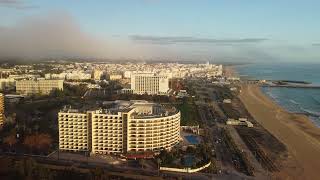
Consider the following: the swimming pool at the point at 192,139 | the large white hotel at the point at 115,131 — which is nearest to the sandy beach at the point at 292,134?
the swimming pool at the point at 192,139

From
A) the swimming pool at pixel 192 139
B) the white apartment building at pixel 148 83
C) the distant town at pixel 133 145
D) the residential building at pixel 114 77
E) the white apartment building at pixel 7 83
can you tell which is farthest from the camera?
the residential building at pixel 114 77

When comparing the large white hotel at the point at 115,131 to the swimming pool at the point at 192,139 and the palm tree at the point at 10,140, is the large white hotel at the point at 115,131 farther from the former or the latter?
the palm tree at the point at 10,140

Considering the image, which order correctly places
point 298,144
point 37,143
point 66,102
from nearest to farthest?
point 37,143
point 298,144
point 66,102

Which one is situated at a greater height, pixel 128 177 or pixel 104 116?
pixel 104 116

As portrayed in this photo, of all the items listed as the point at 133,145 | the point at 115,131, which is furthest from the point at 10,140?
the point at 133,145

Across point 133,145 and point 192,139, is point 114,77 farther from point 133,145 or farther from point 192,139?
point 133,145

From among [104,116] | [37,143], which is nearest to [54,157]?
[37,143]

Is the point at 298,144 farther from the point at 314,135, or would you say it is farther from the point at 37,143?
the point at 37,143
